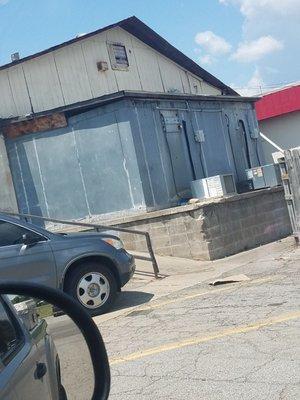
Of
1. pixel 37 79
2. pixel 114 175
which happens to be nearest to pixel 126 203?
pixel 114 175

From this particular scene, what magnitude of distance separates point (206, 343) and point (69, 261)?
3.04 meters

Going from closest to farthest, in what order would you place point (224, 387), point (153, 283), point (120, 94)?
point (224, 387) < point (153, 283) < point (120, 94)

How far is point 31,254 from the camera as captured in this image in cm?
797

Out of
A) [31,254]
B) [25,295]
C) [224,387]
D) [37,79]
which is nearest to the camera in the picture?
[25,295]

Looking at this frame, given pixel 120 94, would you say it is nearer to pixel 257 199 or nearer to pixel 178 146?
pixel 178 146

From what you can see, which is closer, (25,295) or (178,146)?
(25,295)

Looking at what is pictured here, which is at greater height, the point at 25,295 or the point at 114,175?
the point at 114,175

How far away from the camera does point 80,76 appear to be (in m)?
17.5

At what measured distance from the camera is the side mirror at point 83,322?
2156 millimetres

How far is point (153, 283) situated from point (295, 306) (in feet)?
13.9

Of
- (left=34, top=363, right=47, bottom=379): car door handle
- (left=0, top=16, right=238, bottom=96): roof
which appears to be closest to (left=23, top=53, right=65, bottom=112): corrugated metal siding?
(left=0, top=16, right=238, bottom=96): roof

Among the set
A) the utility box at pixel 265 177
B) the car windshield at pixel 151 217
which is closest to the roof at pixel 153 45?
the car windshield at pixel 151 217

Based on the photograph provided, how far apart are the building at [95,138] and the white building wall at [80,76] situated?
31mm

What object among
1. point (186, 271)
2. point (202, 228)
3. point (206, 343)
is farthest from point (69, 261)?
point (202, 228)
